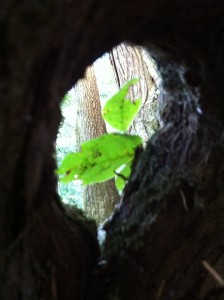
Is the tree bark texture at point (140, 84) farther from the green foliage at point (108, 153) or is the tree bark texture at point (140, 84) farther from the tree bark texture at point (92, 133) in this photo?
the green foliage at point (108, 153)

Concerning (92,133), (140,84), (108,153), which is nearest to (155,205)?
(108,153)

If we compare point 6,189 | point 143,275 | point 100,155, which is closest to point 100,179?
point 100,155

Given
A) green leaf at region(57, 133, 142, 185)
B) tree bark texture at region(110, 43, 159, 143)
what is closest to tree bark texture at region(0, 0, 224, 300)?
green leaf at region(57, 133, 142, 185)

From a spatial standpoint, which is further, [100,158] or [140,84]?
[140,84]

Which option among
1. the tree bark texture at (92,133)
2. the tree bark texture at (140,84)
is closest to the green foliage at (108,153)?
the tree bark texture at (140,84)

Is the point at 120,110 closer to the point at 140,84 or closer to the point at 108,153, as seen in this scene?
the point at 108,153

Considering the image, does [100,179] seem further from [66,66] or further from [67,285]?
[66,66]

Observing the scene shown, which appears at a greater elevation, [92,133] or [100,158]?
[92,133]
